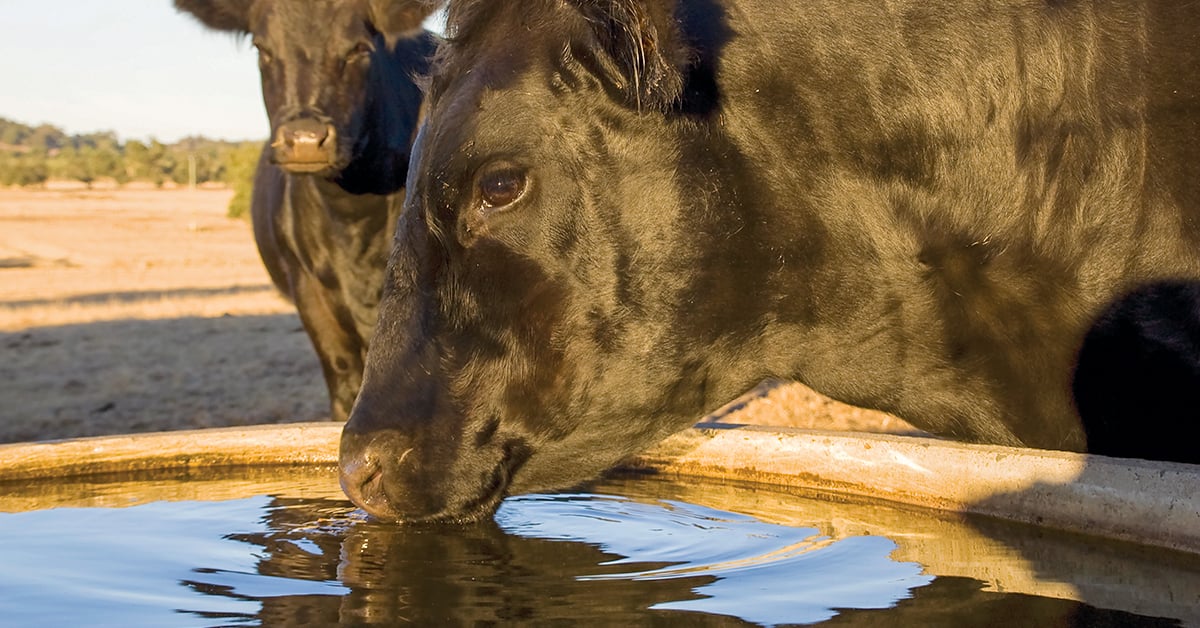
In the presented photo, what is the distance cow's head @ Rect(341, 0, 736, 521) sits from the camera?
258 centimetres

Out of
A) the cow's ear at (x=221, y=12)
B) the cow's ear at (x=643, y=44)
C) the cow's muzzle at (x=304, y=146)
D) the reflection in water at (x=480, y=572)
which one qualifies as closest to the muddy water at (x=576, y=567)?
the reflection in water at (x=480, y=572)

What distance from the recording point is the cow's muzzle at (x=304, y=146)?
6.43 meters

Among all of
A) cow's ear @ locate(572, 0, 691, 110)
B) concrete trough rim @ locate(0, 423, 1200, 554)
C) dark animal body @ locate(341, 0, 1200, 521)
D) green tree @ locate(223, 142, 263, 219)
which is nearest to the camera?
cow's ear @ locate(572, 0, 691, 110)

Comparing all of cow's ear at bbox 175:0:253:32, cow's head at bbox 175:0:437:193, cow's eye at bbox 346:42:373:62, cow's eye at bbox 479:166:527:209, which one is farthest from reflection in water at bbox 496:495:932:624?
cow's ear at bbox 175:0:253:32

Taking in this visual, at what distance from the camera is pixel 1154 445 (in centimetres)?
269

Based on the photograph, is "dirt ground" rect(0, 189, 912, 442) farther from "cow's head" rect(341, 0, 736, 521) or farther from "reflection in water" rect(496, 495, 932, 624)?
"cow's head" rect(341, 0, 736, 521)

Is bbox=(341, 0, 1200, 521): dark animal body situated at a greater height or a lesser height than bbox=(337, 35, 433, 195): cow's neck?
lesser

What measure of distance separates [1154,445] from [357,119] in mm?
4944

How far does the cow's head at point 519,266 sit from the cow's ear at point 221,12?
510 centimetres

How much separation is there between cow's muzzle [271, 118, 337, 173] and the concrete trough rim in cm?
222

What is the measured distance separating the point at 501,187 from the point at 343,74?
15.4 feet

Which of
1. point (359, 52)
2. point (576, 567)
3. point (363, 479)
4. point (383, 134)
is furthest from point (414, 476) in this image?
point (359, 52)

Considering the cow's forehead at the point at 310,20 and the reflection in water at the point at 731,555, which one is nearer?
the reflection in water at the point at 731,555

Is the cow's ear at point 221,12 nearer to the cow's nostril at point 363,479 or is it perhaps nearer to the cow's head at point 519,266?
the cow's head at point 519,266
